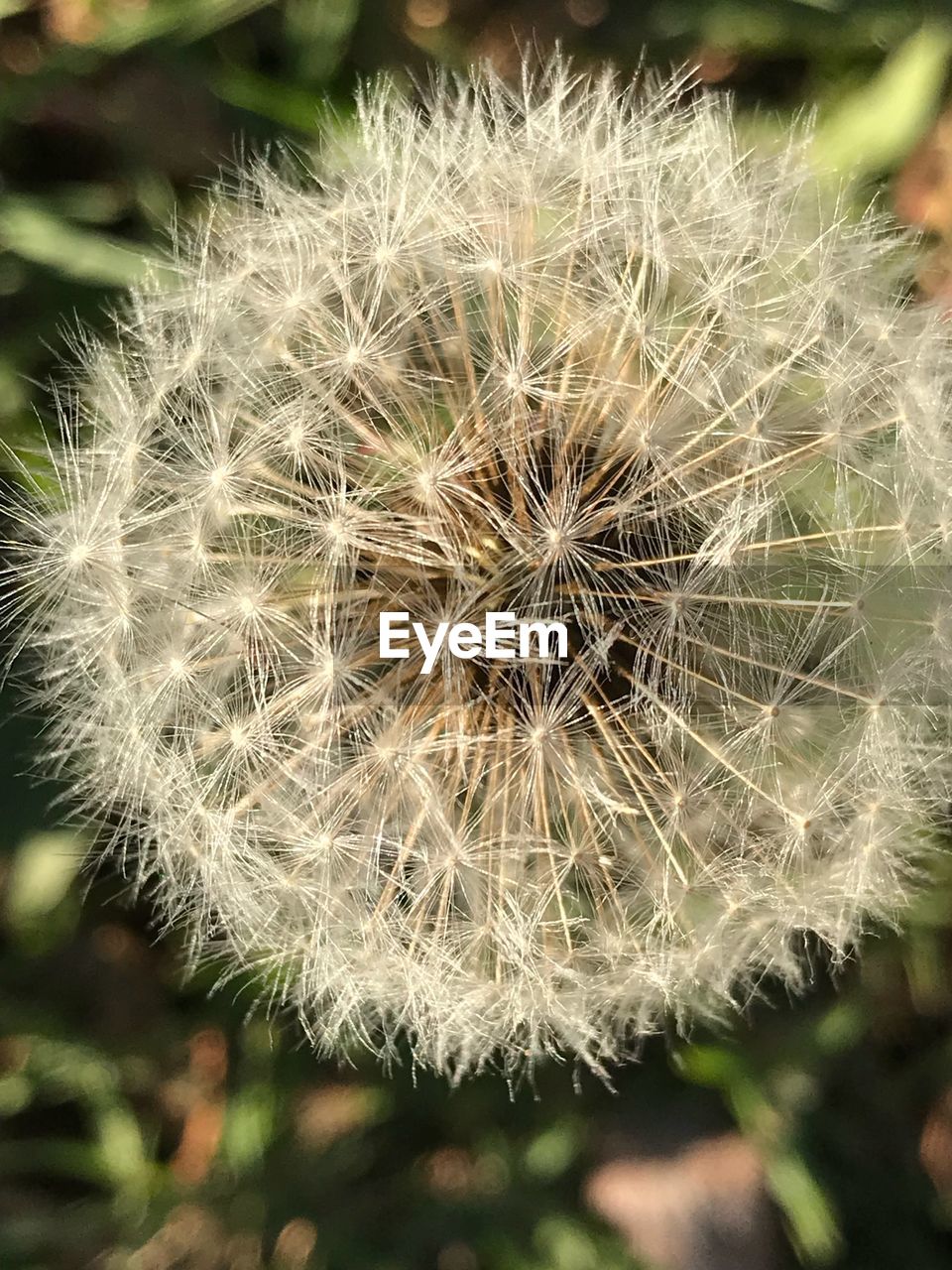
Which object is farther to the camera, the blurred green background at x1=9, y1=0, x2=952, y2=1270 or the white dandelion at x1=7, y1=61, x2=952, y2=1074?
the blurred green background at x1=9, y1=0, x2=952, y2=1270

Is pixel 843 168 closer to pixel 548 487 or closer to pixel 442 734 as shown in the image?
pixel 548 487

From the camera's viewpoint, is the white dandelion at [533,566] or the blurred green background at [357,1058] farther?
the blurred green background at [357,1058]

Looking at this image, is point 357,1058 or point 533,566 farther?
point 357,1058

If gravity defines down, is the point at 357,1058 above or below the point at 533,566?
below
